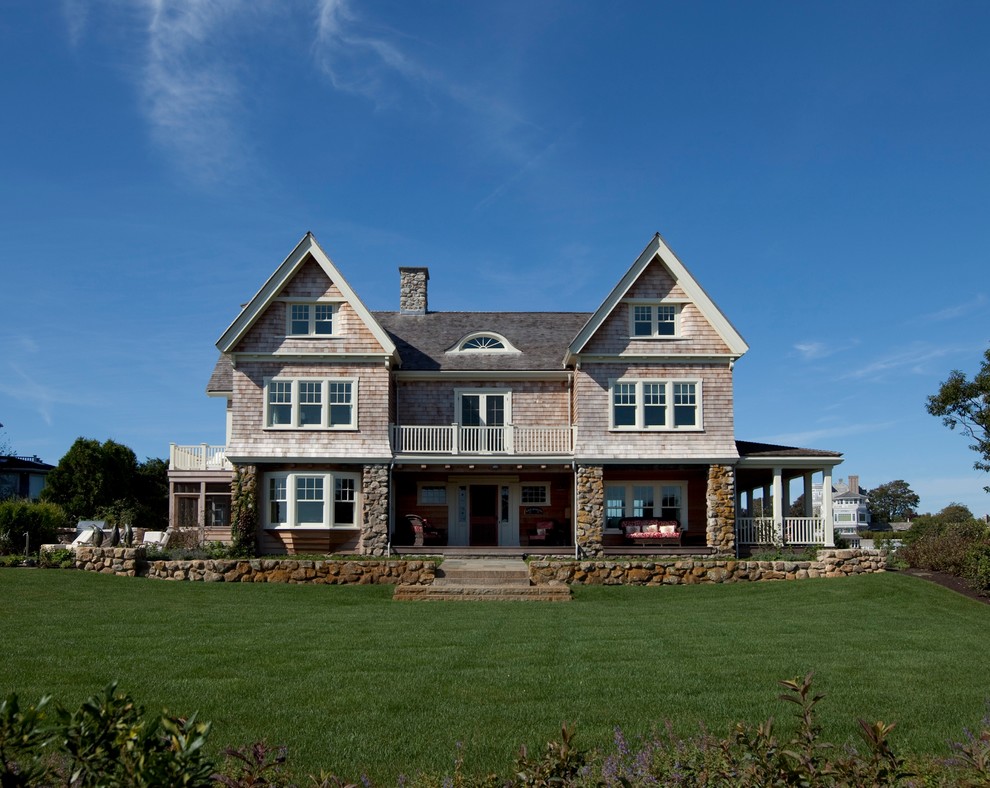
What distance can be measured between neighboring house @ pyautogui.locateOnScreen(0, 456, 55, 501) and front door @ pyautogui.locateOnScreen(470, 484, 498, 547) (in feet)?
108

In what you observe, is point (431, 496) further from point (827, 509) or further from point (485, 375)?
point (827, 509)

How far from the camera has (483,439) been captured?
90.8 ft

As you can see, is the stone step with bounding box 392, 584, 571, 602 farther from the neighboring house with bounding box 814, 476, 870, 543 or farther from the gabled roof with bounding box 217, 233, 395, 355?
the neighboring house with bounding box 814, 476, 870, 543

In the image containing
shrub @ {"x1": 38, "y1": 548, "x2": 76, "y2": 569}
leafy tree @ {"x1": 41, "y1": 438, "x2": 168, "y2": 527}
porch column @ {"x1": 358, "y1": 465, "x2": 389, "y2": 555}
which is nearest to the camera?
shrub @ {"x1": 38, "y1": 548, "x2": 76, "y2": 569}

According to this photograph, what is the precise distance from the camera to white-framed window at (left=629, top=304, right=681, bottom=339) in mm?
27078

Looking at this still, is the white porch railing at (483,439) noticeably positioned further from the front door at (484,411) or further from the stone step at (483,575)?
the stone step at (483,575)

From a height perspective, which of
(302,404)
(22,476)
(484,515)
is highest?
(302,404)

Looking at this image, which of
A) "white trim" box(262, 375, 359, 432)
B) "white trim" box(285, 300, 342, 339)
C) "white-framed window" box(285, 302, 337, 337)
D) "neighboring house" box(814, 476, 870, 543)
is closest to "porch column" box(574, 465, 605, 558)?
"white trim" box(262, 375, 359, 432)

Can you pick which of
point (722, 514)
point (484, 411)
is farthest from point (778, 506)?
point (484, 411)

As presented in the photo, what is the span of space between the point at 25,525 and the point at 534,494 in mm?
14501

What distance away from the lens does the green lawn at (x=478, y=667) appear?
314 inches

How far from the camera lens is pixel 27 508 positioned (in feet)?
86.7

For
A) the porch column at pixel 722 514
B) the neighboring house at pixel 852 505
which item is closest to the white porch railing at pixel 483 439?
the porch column at pixel 722 514

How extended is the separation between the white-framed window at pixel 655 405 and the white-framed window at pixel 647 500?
2389mm
